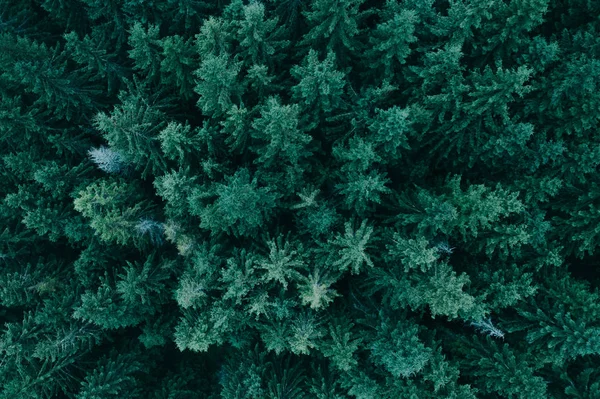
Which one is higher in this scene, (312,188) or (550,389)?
(312,188)

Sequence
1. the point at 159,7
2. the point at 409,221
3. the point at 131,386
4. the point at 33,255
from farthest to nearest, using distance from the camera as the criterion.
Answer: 1. the point at 33,255
2. the point at 131,386
3. the point at 159,7
4. the point at 409,221

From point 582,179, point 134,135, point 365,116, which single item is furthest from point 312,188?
point 582,179

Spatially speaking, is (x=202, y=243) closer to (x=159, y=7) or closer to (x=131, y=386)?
(x=131, y=386)

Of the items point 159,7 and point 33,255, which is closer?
point 159,7

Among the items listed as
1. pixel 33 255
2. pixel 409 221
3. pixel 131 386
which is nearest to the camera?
pixel 409 221

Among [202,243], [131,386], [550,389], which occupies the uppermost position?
[202,243]

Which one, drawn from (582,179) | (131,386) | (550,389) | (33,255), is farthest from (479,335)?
(33,255)

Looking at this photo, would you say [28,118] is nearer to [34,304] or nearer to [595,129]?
[34,304]
